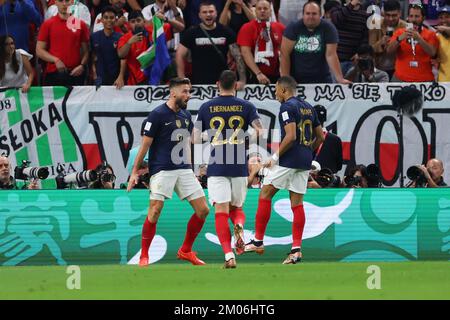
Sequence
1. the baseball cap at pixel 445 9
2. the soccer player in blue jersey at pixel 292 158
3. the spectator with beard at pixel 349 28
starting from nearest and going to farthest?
1. the soccer player in blue jersey at pixel 292 158
2. the baseball cap at pixel 445 9
3. the spectator with beard at pixel 349 28

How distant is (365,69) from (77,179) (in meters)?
5.23

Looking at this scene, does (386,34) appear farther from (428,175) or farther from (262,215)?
(262,215)

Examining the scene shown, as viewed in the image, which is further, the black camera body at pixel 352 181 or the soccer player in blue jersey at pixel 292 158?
the black camera body at pixel 352 181

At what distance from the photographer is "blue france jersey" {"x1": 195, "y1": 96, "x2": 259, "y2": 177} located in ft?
47.2

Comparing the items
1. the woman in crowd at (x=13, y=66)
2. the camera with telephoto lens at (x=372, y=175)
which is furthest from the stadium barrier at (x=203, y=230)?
the woman in crowd at (x=13, y=66)

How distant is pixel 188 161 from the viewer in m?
15.1

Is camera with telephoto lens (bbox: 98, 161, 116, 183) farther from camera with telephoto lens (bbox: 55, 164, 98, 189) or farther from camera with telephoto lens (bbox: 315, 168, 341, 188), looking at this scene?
camera with telephoto lens (bbox: 315, 168, 341, 188)

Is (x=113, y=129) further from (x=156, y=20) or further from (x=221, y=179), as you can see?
(x=221, y=179)

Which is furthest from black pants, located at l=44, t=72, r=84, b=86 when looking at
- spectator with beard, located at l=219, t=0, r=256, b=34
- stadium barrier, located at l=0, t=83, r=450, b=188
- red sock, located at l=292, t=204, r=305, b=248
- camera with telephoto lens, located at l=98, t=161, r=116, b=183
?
red sock, located at l=292, t=204, r=305, b=248

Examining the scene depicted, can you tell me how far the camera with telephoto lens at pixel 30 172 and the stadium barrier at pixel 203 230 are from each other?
1.80ft

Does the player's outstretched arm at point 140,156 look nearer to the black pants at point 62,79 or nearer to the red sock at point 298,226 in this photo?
the red sock at point 298,226

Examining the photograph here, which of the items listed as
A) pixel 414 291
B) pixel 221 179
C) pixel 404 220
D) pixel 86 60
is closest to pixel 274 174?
pixel 221 179

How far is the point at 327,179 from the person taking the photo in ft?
56.5

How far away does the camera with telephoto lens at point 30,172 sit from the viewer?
1731 centimetres
